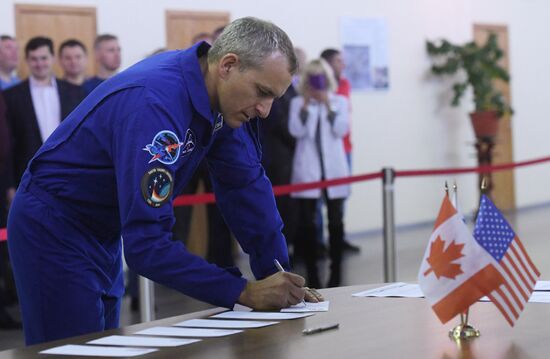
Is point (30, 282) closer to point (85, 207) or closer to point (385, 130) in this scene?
point (85, 207)

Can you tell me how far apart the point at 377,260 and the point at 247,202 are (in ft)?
19.0

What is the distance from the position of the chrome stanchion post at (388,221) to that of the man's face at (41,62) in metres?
2.41

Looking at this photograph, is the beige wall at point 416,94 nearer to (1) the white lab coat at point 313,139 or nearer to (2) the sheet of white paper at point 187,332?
(1) the white lab coat at point 313,139

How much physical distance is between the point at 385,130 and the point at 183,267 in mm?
8628

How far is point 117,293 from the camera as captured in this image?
2947mm

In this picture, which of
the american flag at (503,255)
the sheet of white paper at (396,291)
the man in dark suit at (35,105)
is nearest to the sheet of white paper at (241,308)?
the sheet of white paper at (396,291)

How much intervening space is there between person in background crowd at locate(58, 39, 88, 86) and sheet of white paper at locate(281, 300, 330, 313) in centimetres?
484

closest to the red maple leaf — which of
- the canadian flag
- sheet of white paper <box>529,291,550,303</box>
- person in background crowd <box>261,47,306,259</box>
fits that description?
the canadian flag

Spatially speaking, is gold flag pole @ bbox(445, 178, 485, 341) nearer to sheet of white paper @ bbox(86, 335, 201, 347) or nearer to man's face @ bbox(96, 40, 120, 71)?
sheet of white paper @ bbox(86, 335, 201, 347)

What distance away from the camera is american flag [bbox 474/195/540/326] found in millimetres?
2340

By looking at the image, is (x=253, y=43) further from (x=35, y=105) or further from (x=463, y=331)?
(x=35, y=105)

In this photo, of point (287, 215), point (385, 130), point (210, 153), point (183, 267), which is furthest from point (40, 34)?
point (183, 267)

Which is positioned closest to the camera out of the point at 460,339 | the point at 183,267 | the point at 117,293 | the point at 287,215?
the point at 460,339

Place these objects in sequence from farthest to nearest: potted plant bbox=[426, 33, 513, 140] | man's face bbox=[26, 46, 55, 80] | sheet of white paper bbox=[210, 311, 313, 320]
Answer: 1. potted plant bbox=[426, 33, 513, 140]
2. man's face bbox=[26, 46, 55, 80]
3. sheet of white paper bbox=[210, 311, 313, 320]
